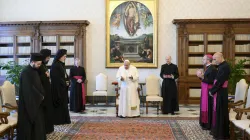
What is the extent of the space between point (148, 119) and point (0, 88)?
3972 millimetres

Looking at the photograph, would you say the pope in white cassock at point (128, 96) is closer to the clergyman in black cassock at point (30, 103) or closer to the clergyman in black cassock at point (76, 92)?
the clergyman in black cassock at point (76, 92)

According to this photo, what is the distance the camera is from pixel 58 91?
299 inches

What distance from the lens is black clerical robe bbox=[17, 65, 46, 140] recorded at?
505cm

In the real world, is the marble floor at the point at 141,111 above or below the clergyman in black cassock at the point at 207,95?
below

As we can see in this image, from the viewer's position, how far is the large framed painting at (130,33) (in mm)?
11805

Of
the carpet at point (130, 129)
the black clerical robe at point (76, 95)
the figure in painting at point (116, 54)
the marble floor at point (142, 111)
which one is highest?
the figure in painting at point (116, 54)

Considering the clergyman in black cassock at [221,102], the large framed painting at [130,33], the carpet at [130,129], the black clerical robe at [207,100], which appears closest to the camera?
the clergyman in black cassock at [221,102]

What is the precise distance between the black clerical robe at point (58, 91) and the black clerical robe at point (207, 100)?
10.7ft

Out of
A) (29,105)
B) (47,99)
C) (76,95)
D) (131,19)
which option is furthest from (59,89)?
(131,19)

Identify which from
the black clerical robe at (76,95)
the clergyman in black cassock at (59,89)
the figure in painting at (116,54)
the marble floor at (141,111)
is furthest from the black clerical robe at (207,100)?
the figure in painting at (116,54)

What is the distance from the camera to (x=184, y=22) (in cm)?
1125

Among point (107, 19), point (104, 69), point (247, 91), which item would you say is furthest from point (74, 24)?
point (247, 91)

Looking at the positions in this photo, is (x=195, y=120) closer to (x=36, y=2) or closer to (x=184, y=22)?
(x=184, y=22)

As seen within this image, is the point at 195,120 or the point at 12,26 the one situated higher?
the point at 12,26
